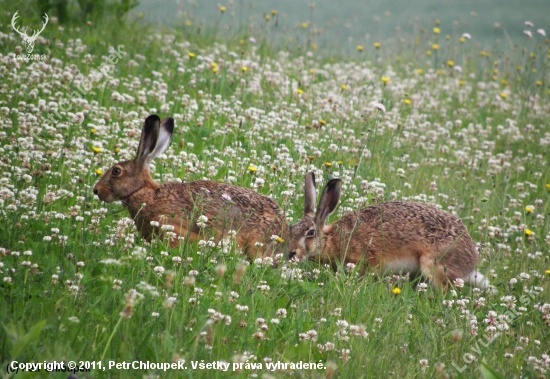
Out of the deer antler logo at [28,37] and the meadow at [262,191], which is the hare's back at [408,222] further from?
the deer antler logo at [28,37]

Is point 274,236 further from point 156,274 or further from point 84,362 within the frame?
point 84,362

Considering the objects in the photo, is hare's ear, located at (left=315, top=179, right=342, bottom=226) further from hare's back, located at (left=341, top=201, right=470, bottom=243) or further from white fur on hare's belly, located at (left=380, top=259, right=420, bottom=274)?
white fur on hare's belly, located at (left=380, top=259, right=420, bottom=274)

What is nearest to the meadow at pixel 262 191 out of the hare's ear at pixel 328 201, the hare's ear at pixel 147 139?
the hare's ear at pixel 328 201

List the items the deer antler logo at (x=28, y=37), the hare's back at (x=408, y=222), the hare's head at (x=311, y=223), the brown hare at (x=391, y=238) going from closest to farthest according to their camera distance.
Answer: the hare's head at (x=311, y=223) → the brown hare at (x=391, y=238) → the hare's back at (x=408, y=222) → the deer antler logo at (x=28, y=37)

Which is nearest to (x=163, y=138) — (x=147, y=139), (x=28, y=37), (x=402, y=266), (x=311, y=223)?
(x=147, y=139)

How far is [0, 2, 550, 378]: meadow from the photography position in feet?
15.1

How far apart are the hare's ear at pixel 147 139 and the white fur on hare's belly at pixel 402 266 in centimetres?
243

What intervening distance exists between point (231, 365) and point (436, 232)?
3421 millimetres

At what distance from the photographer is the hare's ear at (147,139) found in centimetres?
686

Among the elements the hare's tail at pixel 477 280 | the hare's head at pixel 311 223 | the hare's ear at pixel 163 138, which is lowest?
the hare's tail at pixel 477 280

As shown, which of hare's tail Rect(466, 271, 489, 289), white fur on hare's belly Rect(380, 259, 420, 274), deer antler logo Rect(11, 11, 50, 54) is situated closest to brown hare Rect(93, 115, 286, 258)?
white fur on hare's belly Rect(380, 259, 420, 274)

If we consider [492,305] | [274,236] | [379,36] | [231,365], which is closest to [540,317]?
[492,305]

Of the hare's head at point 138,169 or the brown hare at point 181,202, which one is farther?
the hare's head at point 138,169

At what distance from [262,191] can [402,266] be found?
1.57 m
